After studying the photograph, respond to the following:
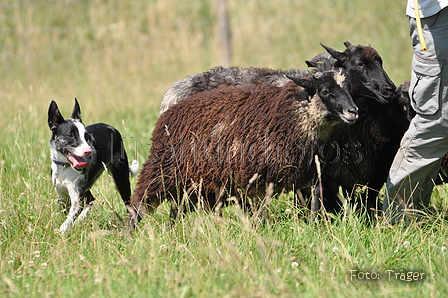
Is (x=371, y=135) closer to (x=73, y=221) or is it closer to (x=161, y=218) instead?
(x=161, y=218)

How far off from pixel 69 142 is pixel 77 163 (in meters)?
0.19

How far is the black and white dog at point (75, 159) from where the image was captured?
4.53m

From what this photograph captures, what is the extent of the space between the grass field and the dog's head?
37 centimetres

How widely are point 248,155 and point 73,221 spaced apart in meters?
1.49

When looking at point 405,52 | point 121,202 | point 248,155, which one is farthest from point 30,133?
point 405,52

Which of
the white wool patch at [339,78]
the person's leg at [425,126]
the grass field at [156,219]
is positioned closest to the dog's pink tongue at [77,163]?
the grass field at [156,219]

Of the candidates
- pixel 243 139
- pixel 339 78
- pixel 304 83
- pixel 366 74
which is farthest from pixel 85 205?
pixel 366 74

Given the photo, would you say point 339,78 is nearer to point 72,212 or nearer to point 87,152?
point 87,152

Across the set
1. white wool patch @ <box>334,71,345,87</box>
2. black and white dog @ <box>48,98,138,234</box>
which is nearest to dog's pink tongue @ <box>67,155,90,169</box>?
black and white dog @ <box>48,98,138,234</box>

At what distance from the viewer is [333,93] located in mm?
4418

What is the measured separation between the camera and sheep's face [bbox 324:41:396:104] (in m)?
4.69

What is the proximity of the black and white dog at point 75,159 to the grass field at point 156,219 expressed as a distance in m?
0.16

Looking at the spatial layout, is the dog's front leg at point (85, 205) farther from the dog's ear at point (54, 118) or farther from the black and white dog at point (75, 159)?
the dog's ear at point (54, 118)

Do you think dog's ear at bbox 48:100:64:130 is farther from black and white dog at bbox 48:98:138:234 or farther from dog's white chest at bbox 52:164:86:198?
dog's white chest at bbox 52:164:86:198
